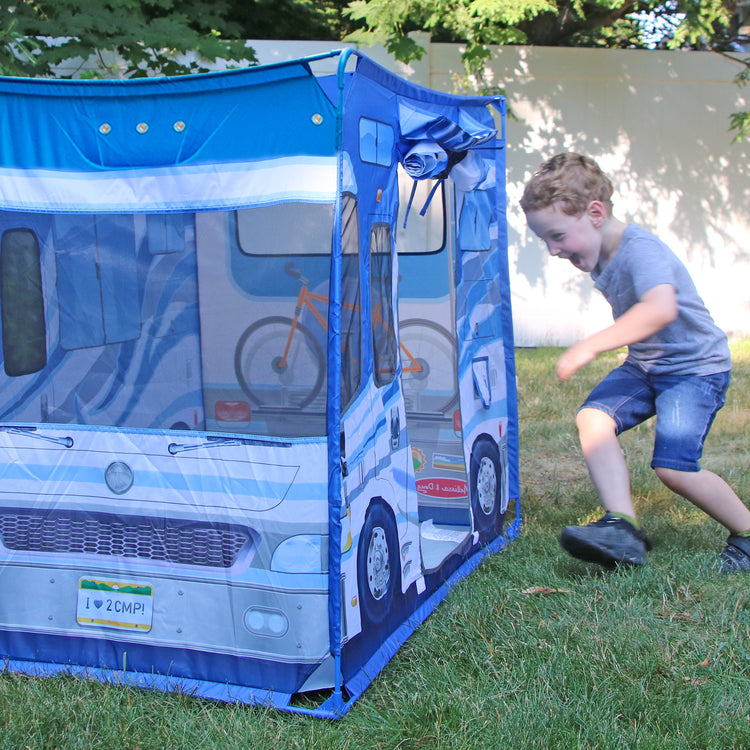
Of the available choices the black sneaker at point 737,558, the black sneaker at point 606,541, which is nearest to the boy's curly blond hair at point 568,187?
the black sneaker at point 606,541

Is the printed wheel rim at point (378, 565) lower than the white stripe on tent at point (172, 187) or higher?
lower

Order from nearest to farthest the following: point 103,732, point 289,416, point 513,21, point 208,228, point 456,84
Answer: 1. point 103,732
2. point 289,416
3. point 208,228
4. point 513,21
5. point 456,84

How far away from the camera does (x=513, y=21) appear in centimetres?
721

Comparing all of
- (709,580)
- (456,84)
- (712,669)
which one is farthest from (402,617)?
(456,84)

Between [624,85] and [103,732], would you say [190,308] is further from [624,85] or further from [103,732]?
[624,85]

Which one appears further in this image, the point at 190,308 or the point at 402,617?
the point at 190,308

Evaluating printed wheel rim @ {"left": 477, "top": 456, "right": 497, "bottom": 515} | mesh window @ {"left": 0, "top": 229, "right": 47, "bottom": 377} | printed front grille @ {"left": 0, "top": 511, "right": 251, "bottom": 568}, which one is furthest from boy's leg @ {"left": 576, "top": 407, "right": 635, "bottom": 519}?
mesh window @ {"left": 0, "top": 229, "right": 47, "bottom": 377}

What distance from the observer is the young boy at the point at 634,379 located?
281 centimetres

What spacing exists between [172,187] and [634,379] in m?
1.73

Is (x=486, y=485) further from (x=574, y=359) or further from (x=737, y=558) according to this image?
(x=574, y=359)

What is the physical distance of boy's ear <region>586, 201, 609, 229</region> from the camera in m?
2.85

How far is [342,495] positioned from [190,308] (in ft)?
3.44

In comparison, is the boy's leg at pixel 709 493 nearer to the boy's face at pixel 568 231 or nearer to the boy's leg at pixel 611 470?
the boy's leg at pixel 611 470

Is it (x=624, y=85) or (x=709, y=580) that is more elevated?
(x=624, y=85)
